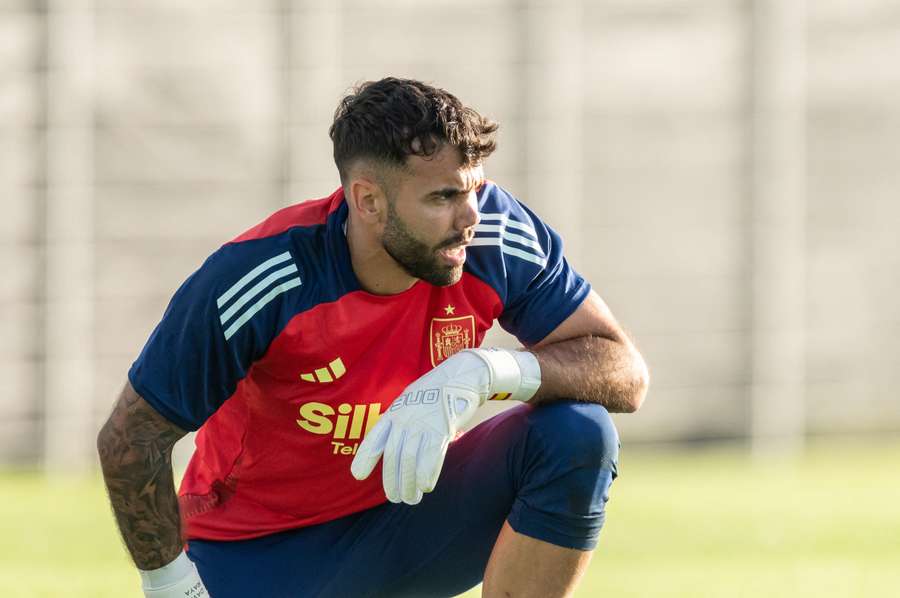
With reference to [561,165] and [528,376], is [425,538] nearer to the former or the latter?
[528,376]

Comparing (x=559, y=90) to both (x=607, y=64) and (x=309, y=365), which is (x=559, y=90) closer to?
(x=607, y=64)

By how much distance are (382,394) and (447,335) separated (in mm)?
214

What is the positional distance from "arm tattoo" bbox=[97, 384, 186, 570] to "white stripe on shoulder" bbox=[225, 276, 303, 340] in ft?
0.83

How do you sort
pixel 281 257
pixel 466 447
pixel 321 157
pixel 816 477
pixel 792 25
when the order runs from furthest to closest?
1. pixel 792 25
2. pixel 321 157
3. pixel 816 477
4. pixel 466 447
5. pixel 281 257

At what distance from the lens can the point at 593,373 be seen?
3.82m

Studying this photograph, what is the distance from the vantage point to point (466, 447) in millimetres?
4039

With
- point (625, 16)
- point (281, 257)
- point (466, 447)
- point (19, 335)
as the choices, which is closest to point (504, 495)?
point (466, 447)

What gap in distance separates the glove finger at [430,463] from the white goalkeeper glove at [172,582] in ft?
1.93

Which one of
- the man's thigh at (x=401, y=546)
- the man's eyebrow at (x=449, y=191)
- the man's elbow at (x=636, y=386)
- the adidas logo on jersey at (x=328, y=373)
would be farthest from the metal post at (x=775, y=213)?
the man's eyebrow at (x=449, y=191)

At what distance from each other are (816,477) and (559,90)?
2.59 meters

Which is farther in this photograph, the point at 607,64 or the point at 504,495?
the point at 607,64

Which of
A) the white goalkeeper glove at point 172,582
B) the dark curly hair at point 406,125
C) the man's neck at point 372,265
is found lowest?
the white goalkeeper glove at point 172,582

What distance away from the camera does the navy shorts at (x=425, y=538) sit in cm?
381

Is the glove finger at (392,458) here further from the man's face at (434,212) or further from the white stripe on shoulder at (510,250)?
the white stripe on shoulder at (510,250)
